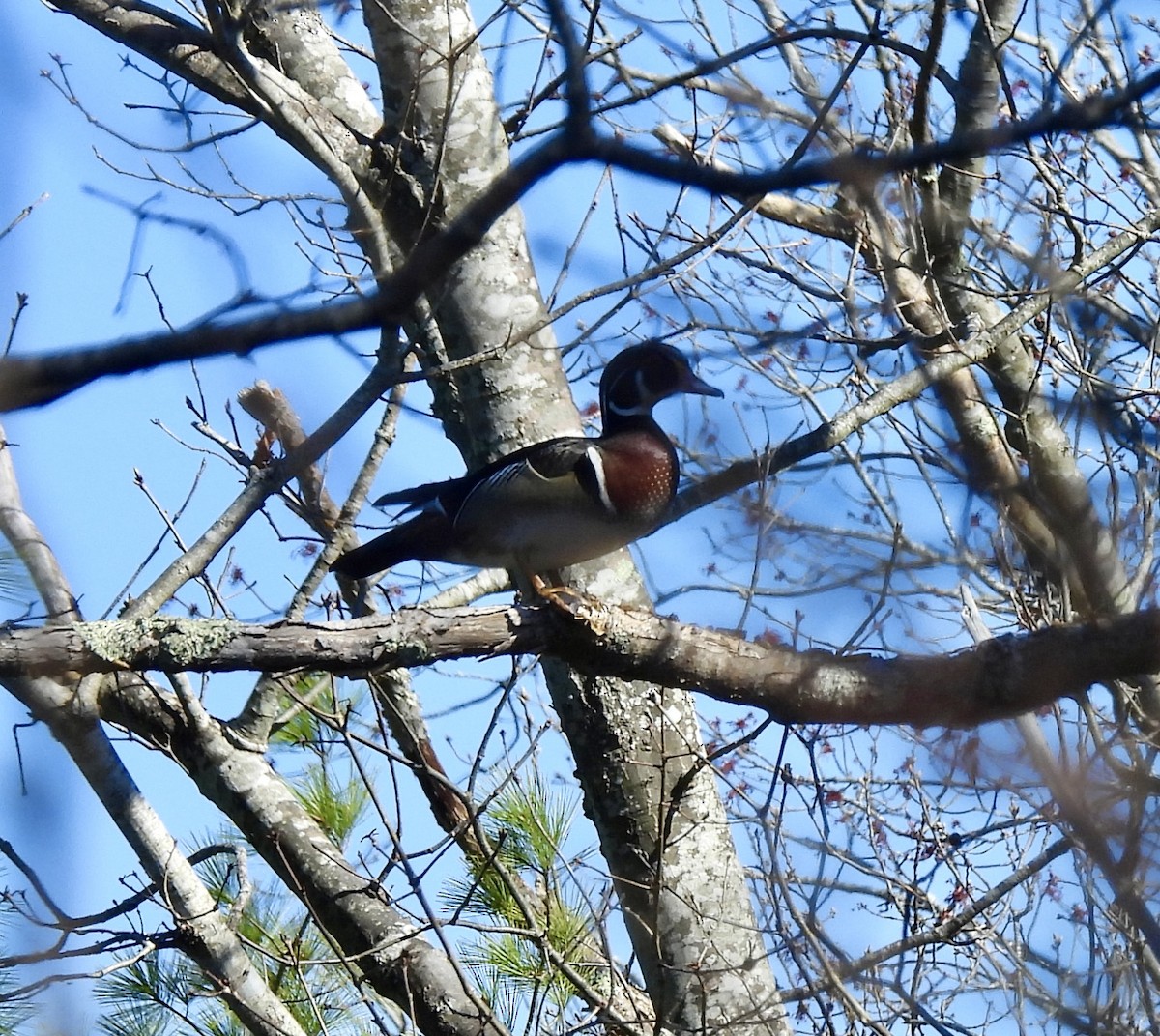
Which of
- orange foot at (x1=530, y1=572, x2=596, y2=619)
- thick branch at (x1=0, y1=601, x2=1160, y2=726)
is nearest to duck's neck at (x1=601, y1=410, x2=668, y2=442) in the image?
orange foot at (x1=530, y1=572, x2=596, y2=619)

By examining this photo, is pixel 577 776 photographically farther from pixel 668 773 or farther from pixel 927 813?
pixel 927 813

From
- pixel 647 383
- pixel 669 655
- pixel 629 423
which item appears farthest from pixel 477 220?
pixel 647 383

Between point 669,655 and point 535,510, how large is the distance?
0.65 meters

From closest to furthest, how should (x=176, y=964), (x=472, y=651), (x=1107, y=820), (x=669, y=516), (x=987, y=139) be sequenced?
(x=987, y=139) < (x=1107, y=820) < (x=472, y=651) < (x=669, y=516) < (x=176, y=964)

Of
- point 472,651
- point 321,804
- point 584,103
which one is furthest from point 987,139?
point 321,804

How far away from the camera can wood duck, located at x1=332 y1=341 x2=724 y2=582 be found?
3215 millimetres

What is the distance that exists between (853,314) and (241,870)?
6.87 ft

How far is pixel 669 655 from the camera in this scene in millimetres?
2715

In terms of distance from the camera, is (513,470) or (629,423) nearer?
(513,470)

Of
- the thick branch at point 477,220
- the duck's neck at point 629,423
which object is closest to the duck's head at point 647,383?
the duck's neck at point 629,423

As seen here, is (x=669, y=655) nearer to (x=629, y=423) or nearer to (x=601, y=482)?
(x=601, y=482)

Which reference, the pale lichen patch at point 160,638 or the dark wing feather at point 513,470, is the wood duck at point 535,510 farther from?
the pale lichen patch at point 160,638

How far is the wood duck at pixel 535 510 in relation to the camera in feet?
10.5

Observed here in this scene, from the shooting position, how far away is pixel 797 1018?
4.14m
